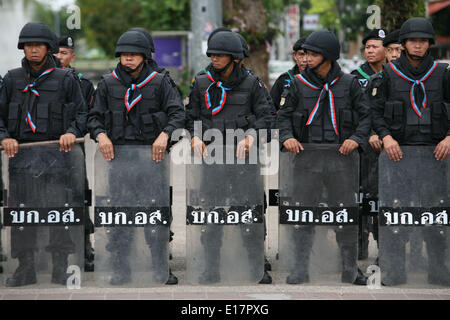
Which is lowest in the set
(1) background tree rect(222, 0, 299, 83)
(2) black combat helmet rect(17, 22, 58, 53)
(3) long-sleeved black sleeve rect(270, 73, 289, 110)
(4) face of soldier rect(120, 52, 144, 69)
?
(3) long-sleeved black sleeve rect(270, 73, 289, 110)

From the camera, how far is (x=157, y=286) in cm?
643

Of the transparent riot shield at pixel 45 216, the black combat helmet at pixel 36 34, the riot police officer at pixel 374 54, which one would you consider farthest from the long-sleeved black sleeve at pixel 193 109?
the riot police officer at pixel 374 54

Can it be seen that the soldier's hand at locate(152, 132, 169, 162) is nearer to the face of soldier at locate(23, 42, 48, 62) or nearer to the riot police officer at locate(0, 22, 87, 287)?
the riot police officer at locate(0, 22, 87, 287)

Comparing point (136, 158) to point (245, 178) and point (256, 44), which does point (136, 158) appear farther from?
point (256, 44)

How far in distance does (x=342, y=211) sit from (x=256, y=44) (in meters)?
10.8

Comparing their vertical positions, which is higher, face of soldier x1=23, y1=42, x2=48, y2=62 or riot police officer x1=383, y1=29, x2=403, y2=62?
riot police officer x1=383, y1=29, x2=403, y2=62

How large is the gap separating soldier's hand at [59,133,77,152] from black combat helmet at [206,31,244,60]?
4.28ft

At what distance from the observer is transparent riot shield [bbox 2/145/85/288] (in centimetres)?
634

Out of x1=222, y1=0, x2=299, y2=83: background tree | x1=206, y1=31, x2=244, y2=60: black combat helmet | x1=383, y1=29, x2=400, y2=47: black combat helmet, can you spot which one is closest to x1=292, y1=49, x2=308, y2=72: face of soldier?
x1=383, y1=29, x2=400, y2=47: black combat helmet

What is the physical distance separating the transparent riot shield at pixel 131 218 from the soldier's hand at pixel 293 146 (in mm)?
972

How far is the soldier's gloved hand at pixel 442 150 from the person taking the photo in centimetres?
625

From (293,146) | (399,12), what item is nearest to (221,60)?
(293,146)

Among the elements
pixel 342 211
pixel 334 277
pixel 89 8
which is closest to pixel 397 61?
pixel 342 211

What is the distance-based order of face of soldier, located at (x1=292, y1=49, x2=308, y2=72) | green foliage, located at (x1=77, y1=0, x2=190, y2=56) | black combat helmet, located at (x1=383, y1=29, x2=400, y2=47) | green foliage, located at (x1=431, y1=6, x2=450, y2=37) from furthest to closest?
green foliage, located at (x1=431, y1=6, x2=450, y2=37) < green foliage, located at (x1=77, y1=0, x2=190, y2=56) < face of soldier, located at (x1=292, y1=49, x2=308, y2=72) < black combat helmet, located at (x1=383, y1=29, x2=400, y2=47)
